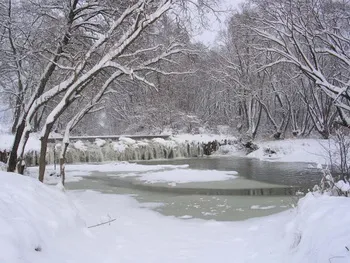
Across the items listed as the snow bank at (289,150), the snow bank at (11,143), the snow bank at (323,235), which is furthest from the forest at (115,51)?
the snow bank at (289,150)

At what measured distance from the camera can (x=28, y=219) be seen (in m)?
4.52

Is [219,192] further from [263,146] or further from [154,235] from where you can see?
[263,146]

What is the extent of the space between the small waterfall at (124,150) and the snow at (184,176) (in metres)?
7.74

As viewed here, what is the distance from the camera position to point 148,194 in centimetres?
1323

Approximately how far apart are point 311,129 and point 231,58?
924cm

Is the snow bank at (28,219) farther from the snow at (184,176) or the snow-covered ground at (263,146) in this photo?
the snow-covered ground at (263,146)

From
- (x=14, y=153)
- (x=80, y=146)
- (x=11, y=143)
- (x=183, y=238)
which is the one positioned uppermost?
(x=11, y=143)

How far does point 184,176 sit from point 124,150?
1002 cm

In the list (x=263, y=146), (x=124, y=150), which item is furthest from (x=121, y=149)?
(x=263, y=146)

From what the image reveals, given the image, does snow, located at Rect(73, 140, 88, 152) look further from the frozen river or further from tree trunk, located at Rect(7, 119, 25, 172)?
tree trunk, located at Rect(7, 119, 25, 172)

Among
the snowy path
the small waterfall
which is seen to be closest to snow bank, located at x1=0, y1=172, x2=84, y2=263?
the snowy path

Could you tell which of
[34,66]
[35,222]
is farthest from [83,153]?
[35,222]

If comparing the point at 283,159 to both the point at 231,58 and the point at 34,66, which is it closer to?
the point at 231,58

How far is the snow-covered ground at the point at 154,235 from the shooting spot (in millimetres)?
3977
